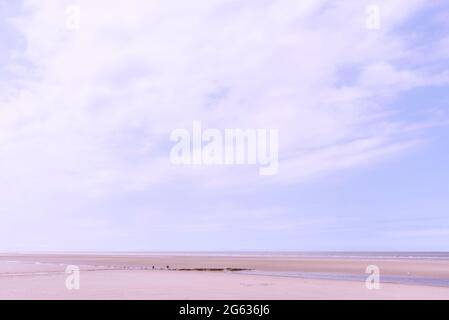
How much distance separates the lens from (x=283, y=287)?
1096 inches

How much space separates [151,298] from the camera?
22.7 m

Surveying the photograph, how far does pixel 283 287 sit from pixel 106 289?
10204mm
